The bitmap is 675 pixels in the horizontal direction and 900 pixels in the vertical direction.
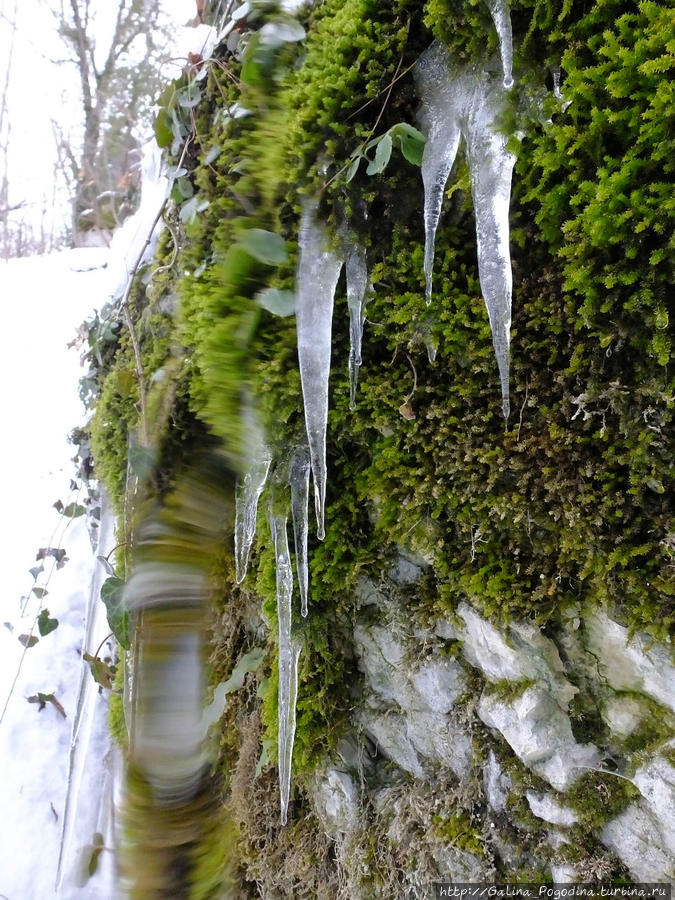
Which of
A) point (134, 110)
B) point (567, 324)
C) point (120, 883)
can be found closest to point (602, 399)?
point (567, 324)

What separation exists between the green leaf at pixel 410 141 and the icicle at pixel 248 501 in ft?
2.83

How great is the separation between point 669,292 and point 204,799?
247 centimetres

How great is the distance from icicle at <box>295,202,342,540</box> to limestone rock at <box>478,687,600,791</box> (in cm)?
66

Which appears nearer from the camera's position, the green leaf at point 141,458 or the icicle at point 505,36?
the icicle at point 505,36

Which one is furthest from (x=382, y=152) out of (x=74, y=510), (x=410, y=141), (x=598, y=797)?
(x=74, y=510)

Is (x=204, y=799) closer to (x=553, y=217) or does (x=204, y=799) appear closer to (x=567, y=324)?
(x=567, y=324)

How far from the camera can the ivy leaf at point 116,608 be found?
2027mm

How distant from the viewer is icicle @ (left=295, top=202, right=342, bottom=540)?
4.42ft

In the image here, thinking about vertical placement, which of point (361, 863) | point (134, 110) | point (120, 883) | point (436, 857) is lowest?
point (120, 883)

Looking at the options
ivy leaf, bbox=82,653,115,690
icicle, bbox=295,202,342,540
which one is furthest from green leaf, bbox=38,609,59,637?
icicle, bbox=295,202,342,540

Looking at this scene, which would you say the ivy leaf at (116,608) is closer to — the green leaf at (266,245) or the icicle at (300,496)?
the icicle at (300,496)

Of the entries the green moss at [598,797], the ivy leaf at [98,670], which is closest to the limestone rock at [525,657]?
the green moss at [598,797]

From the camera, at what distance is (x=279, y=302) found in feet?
4.65

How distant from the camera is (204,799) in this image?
2.23 meters
